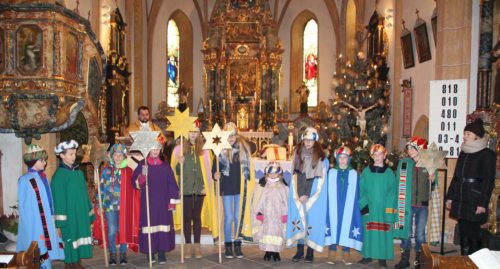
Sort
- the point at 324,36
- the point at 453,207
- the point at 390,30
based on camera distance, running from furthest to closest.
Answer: the point at 324,36
the point at 390,30
the point at 453,207

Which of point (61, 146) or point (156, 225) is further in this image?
point (156, 225)

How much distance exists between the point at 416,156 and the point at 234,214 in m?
2.67

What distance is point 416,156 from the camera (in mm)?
5711

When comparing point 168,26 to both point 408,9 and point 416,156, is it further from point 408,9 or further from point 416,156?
point 416,156

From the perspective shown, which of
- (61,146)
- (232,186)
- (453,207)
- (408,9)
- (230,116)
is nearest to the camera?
(61,146)

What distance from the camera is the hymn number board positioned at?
657 centimetres

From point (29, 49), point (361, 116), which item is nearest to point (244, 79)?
point (361, 116)

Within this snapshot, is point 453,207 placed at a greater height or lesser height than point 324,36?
lesser

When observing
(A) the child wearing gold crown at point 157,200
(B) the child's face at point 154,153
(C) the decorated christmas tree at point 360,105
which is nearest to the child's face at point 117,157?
(A) the child wearing gold crown at point 157,200

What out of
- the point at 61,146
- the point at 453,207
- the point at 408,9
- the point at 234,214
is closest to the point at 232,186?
the point at 234,214

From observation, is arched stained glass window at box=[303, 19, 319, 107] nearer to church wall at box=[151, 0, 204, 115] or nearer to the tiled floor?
church wall at box=[151, 0, 204, 115]

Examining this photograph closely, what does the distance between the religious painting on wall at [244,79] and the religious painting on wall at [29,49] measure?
478 inches

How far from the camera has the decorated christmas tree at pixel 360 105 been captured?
11836mm

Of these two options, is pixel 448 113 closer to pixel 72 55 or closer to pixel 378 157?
pixel 378 157
